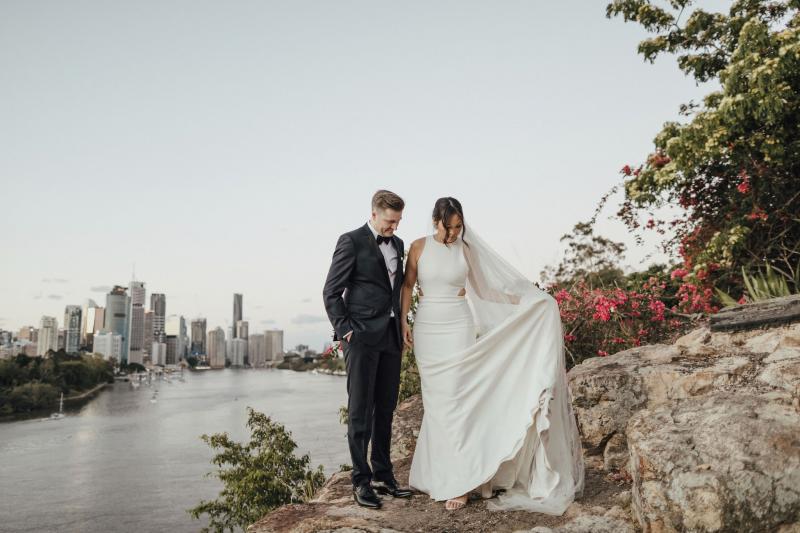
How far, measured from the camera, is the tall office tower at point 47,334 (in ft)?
453

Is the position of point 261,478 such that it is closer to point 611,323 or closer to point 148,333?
point 611,323

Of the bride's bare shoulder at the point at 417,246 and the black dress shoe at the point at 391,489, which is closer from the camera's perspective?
the black dress shoe at the point at 391,489

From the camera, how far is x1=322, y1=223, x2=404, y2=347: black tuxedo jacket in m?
3.64

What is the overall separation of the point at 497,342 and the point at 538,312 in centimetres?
34

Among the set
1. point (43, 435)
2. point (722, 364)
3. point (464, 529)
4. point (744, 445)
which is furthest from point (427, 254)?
point (43, 435)

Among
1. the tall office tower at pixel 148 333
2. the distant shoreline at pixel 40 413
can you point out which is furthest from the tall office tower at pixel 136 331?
the distant shoreline at pixel 40 413

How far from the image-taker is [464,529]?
3189mm

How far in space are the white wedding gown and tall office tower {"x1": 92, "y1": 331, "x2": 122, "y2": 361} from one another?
163 m

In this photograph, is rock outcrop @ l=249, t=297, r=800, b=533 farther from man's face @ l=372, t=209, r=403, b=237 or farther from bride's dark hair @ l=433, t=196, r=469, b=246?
man's face @ l=372, t=209, r=403, b=237

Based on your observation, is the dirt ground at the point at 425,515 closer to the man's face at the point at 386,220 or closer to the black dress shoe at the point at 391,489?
the black dress shoe at the point at 391,489

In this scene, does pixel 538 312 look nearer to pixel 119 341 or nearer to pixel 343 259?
pixel 343 259

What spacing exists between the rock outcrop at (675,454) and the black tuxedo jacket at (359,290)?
1083 millimetres

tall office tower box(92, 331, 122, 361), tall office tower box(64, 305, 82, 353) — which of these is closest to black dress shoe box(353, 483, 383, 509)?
tall office tower box(92, 331, 122, 361)

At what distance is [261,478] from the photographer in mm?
8750
